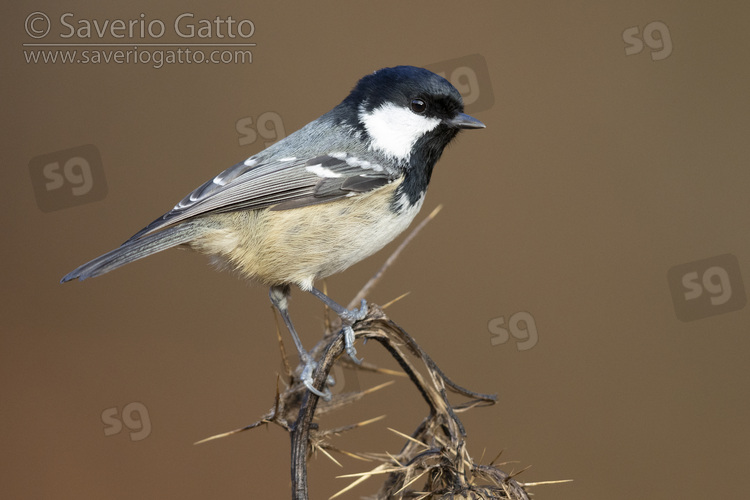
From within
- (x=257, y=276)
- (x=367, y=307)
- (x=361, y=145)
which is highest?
(x=361, y=145)

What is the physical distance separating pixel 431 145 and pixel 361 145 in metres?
0.20

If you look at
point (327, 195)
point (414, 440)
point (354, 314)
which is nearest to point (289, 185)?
point (327, 195)

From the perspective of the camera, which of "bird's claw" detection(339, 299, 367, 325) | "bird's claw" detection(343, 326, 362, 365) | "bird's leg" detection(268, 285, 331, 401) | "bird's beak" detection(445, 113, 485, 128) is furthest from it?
"bird's beak" detection(445, 113, 485, 128)

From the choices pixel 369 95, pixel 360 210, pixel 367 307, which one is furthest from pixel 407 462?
pixel 369 95

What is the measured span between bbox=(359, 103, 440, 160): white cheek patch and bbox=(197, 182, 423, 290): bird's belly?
0.39ft

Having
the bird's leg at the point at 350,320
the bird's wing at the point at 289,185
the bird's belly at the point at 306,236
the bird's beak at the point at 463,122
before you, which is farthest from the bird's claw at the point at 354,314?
the bird's beak at the point at 463,122

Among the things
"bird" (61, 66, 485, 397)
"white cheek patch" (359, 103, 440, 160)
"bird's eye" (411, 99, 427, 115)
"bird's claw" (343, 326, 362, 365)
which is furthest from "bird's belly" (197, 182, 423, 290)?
"bird's claw" (343, 326, 362, 365)

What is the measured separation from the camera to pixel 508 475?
1042 millimetres

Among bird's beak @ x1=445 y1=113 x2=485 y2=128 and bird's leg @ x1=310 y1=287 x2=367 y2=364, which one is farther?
bird's beak @ x1=445 y1=113 x2=485 y2=128

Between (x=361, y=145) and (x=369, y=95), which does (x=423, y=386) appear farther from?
(x=369, y=95)

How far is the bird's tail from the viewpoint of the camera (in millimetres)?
1438

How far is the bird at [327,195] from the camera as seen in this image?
1666 mm

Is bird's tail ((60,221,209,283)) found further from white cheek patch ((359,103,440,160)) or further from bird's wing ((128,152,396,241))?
white cheek patch ((359,103,440,160))

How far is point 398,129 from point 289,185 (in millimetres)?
346
